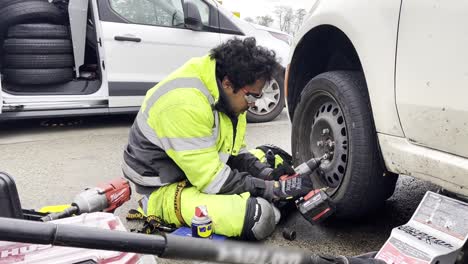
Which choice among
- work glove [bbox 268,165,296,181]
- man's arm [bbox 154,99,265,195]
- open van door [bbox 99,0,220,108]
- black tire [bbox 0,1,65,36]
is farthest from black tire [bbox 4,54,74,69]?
work glove [bbox 268,165,296,181]

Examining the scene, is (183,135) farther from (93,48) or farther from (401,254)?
(93,48)

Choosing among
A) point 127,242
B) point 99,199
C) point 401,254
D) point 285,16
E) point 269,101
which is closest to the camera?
point 127,242

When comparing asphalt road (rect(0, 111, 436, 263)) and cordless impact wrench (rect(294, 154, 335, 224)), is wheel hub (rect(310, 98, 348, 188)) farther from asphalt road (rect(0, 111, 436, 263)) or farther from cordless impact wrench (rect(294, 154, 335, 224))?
asphalt road (rect(0, 111, 436, 263))

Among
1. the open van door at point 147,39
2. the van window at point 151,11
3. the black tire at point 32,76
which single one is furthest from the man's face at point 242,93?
the black tire at point 32,76

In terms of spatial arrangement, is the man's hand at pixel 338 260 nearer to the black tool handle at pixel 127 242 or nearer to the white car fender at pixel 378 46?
the black tool handle at pixel 127 242

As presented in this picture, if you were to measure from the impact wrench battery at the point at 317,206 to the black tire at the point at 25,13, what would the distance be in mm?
3582

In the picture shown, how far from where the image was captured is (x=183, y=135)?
2.26m

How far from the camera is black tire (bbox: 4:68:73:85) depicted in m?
4.56

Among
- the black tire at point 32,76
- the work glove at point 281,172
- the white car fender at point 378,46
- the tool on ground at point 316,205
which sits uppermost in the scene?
the white car fender at point 378,46

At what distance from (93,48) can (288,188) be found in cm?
347

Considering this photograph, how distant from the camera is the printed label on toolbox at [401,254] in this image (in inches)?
62.9

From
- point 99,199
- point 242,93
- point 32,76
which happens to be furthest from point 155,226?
point 32,76

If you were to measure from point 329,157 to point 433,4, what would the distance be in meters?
1.01

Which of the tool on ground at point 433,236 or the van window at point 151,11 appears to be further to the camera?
the van window at point 151,11
